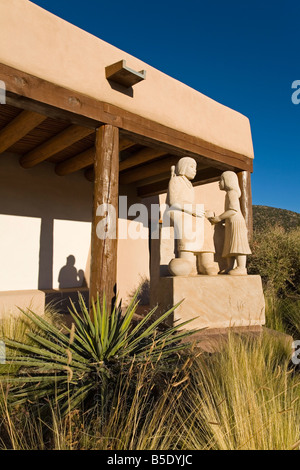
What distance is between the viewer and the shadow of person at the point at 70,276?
6.92 metres

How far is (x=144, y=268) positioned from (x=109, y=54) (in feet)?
16.7

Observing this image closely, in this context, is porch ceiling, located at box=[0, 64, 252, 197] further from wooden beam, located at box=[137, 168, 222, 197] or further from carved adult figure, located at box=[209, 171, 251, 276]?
carved adult figure, located at box=[209, 171, 251, 276]

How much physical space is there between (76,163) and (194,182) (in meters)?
2.73

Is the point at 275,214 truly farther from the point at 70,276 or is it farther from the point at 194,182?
the point at 70,276

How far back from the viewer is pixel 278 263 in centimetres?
559

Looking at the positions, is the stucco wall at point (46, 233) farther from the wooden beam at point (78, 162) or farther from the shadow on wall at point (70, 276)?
the wooden beam at point (78, 162)

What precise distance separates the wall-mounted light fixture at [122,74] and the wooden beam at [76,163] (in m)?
1.75

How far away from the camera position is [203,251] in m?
4.65

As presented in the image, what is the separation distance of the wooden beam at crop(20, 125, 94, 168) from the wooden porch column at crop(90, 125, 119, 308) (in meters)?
0.67

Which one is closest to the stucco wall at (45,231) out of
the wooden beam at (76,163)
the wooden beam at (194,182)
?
the wooden beam at (76,163)

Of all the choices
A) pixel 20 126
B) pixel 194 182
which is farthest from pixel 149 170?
pixel 20 126

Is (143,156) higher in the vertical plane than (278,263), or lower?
higher

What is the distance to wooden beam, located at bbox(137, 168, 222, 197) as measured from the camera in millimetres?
6629
